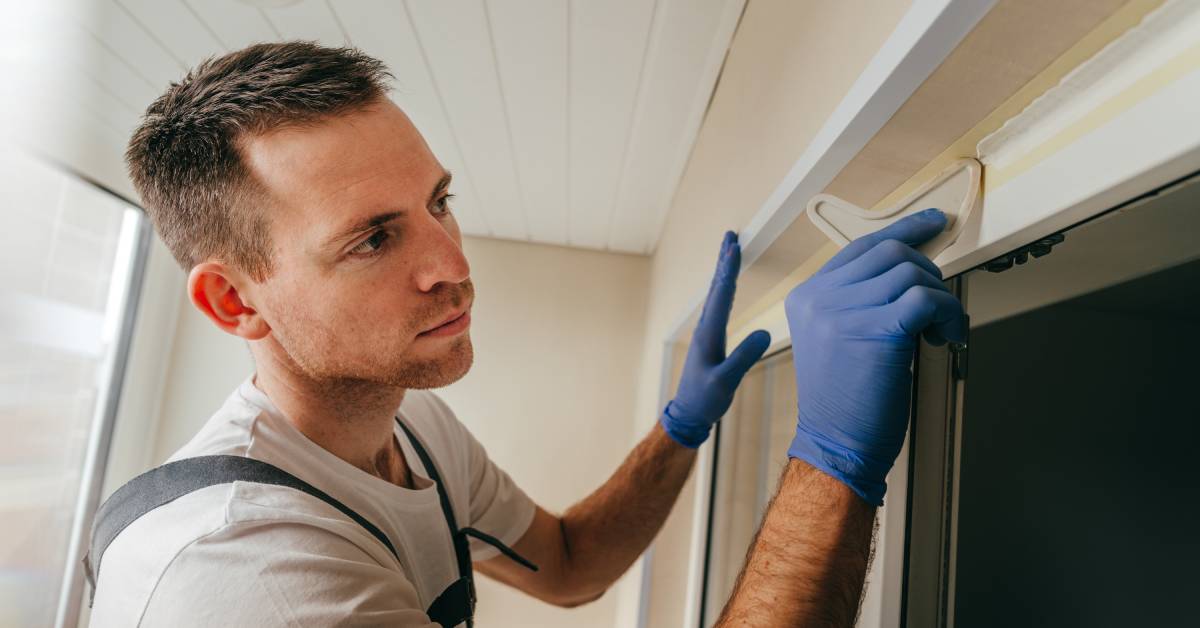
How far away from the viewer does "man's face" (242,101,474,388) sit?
809 mm

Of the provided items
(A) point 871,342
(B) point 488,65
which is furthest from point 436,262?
(B) point 488,65

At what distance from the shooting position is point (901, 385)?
0.52m

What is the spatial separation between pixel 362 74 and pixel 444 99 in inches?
36.6

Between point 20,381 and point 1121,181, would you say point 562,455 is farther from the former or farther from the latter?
point 1121,181

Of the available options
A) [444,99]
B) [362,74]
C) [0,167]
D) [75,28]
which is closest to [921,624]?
[362,74]

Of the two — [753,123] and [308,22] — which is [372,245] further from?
[308,22]

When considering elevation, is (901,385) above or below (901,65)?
below

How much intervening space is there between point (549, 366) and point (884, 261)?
2888 millimetres

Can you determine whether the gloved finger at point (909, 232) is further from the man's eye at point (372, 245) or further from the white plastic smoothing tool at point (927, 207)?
the man's eye at point (372, 245)

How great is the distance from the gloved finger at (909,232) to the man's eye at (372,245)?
0.57 m

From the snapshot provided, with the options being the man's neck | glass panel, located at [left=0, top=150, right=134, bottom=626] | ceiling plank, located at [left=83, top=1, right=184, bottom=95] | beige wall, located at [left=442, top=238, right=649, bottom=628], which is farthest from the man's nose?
beige wall, located at [left=442, top=238, right=649, bottom=628]

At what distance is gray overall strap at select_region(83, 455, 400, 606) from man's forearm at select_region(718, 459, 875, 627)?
524 millimetres

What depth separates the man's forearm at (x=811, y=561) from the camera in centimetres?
50

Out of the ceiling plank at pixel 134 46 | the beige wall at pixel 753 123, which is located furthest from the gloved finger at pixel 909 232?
the ceiling plank at pixel 134 46
